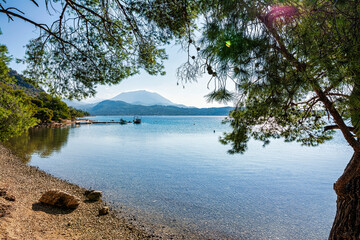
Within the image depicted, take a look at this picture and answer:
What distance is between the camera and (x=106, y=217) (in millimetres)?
7141

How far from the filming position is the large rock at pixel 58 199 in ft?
22.7

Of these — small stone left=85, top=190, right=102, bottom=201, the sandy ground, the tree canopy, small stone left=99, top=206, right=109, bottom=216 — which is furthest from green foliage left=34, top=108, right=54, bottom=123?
the tree canopy

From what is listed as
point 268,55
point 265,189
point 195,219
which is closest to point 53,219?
point 195,219

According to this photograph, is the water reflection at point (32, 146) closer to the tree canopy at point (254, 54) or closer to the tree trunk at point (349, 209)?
the tree canopy at point (254, 54)

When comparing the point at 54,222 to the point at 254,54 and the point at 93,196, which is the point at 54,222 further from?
the point at 254,54

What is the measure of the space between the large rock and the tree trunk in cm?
803

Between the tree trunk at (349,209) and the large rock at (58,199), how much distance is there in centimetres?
803

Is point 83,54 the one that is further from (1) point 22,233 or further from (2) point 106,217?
(2) point 106,217

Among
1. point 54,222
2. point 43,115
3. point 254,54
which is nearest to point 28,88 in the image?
point 54,222

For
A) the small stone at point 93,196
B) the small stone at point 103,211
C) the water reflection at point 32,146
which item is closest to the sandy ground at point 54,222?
the small stone at point 103,211

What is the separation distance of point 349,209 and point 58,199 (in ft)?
28.2

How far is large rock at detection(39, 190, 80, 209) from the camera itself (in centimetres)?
690

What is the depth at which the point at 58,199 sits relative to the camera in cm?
708

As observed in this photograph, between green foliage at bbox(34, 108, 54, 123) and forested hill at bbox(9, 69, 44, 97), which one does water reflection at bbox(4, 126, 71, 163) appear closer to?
forested hill at bbox(9, 69, 44, 97)
